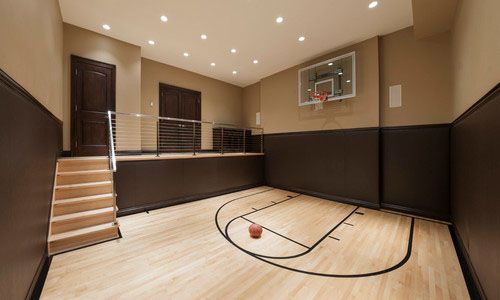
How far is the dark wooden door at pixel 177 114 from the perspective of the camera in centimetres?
620

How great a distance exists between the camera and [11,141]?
1.42 meters

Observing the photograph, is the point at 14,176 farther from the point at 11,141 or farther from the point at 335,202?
the point at 335,202

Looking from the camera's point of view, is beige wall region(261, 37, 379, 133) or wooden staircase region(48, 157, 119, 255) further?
beige wall region(261, 37, 379, 133)

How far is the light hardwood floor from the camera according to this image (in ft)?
5.82

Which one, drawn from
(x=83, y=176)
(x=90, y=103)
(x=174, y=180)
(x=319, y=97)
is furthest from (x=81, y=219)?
(x=319, y=97)

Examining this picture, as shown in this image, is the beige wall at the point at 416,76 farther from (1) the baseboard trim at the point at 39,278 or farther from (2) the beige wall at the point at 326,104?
(1) the baseboard trim at the point at 39,278

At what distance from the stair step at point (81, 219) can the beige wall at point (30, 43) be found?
5.10 ft

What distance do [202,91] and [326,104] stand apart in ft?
14.2

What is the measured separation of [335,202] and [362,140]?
1582mm

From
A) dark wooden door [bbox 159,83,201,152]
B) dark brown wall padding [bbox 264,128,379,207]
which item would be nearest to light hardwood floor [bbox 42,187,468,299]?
dark brown wall padding [bbox 264,128,379,207]

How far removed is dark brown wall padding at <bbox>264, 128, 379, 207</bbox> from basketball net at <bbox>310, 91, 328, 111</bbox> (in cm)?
69

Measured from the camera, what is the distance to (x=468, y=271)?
2055mm

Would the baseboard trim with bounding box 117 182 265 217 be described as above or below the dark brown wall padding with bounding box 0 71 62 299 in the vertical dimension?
below

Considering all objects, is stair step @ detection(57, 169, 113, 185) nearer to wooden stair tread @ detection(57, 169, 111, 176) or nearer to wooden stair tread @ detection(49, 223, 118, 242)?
wooden stair tread @ detection(57, 169, 111, 176)
